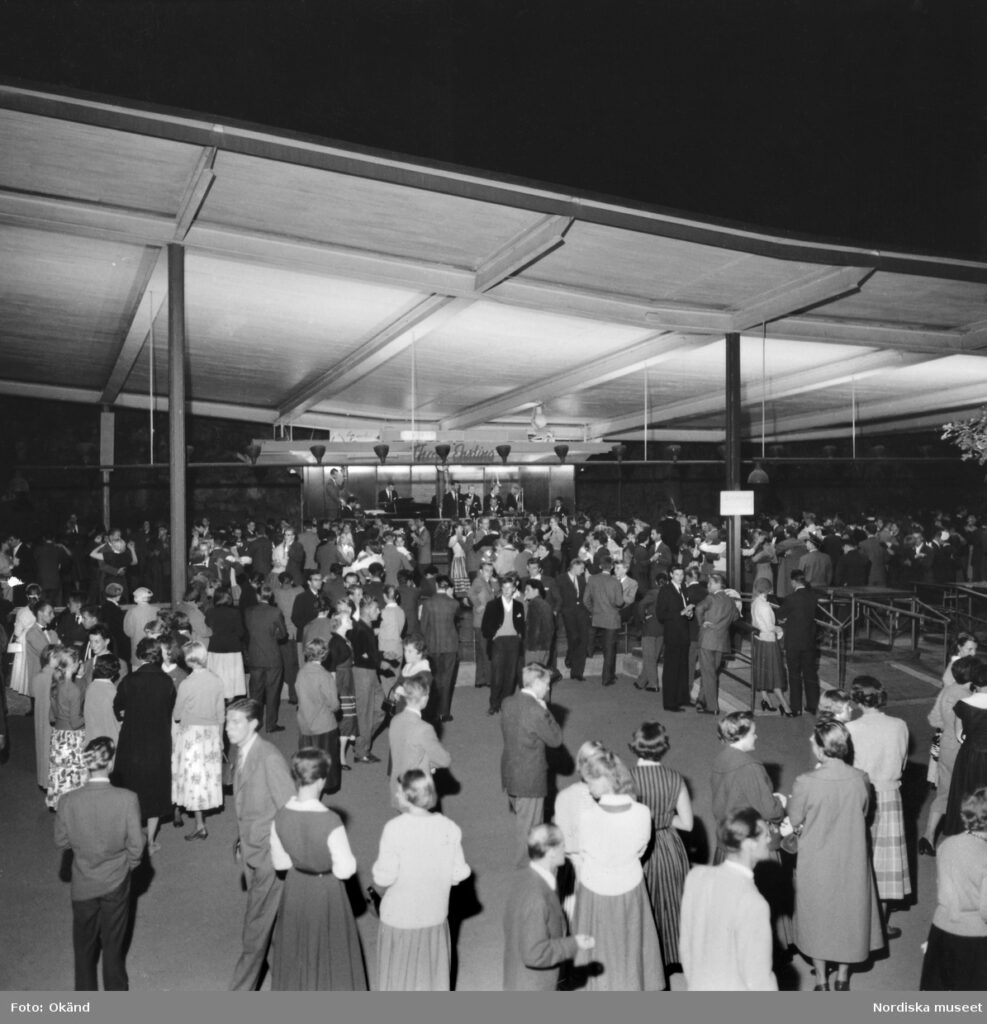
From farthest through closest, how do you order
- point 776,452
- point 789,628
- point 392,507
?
1. point 776,452
2. point 392,507
3. point 789,628

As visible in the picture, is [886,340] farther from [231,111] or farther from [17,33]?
[17,33]

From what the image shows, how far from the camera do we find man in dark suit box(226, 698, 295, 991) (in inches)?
159

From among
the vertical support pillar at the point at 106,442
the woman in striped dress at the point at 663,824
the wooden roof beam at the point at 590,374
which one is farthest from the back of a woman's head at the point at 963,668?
the vertical support pillar at the point at 106,442

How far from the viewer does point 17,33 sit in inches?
199

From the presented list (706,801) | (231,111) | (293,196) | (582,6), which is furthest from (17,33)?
(706,801)

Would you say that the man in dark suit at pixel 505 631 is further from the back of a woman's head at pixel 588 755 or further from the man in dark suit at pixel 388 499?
the man in dark suit at pixel 388 499

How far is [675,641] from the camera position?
8500mm

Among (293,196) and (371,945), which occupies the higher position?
(293,196)

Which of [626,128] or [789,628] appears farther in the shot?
[789,628]

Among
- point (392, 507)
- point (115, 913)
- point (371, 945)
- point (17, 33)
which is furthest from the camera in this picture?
point (392, 507)

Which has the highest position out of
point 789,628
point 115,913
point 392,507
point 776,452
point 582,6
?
point 582,6

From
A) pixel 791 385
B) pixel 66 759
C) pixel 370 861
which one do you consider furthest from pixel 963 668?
pixel 791 385

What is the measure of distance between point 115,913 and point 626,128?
6393mm

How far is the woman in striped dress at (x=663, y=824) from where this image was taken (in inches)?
158
